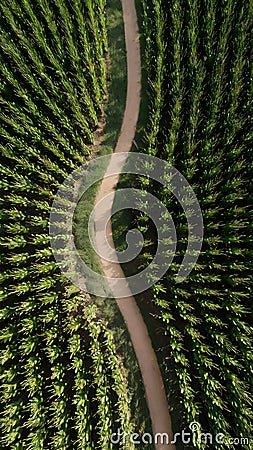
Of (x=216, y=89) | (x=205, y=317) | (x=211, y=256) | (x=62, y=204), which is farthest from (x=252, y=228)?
(x=62, y=204)

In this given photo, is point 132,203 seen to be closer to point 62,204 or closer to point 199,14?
point 62,204

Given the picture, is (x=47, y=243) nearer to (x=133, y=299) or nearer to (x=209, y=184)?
(x=133, y=299)

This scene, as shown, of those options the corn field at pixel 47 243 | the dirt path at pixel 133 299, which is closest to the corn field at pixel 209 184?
the dirt path at pixel 133 299

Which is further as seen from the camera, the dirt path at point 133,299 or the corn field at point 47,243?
the dirt path at point 133,299

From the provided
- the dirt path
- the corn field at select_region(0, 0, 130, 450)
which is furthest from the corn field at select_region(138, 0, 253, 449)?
the corn field at select_region(0, 0, 130, 450)

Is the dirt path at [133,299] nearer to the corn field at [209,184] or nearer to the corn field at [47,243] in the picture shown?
the corn field at [209,184]

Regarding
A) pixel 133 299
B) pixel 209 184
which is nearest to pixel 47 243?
pixel 133 299
